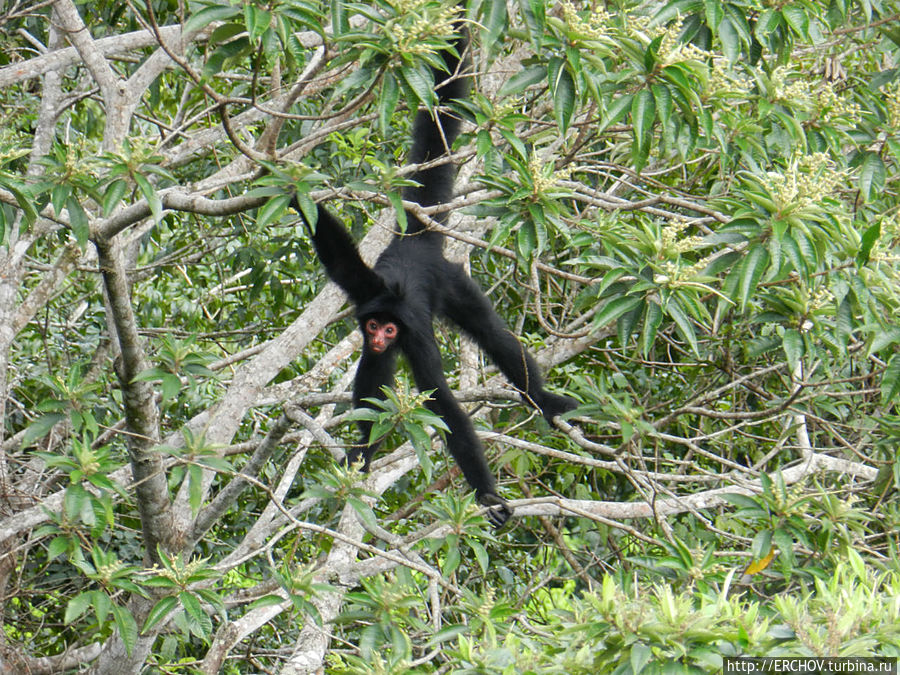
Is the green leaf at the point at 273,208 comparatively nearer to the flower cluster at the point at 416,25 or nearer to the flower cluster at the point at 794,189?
the flower cluster at the point at 416,25

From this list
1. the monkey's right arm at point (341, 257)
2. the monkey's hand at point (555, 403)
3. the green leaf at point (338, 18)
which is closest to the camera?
the green leaf at point (338, 18)

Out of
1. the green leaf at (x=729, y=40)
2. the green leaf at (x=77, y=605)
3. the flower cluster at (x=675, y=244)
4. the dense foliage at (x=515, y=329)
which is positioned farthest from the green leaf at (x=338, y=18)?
the green leaf at (x=77, y=605)

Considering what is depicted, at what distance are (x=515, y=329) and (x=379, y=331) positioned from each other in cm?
188

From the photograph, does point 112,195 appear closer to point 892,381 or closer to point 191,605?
point 191,605

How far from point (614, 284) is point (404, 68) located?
142cm

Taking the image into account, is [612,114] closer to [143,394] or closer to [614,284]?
[614,284]

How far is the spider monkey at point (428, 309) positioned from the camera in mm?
5719

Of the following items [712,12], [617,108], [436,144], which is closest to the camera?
[617,108]

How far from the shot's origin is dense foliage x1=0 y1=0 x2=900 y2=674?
3.56 metres

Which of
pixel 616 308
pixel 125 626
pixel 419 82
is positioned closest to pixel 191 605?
pixel 125 626

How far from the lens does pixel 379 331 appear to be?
5.94 metres

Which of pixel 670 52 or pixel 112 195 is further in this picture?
pixel 670 52

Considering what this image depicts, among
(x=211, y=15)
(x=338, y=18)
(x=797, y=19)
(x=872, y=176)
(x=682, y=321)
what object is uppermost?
(x=211, y=15)

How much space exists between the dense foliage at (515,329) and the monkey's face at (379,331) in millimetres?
276
